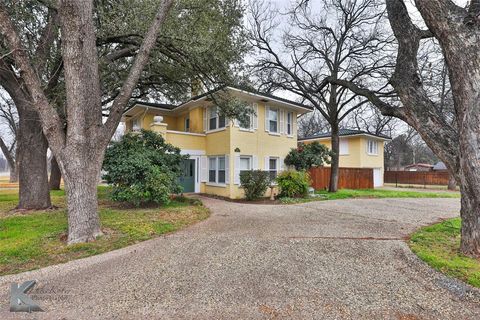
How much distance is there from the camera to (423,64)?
1152cm

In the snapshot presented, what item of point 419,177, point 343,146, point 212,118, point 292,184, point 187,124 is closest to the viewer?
point 292,184

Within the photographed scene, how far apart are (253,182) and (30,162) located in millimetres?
8743

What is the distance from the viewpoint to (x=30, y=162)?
8750mm

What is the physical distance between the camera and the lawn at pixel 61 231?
4.72m

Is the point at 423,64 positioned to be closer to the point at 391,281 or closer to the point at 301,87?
the point at 301,87

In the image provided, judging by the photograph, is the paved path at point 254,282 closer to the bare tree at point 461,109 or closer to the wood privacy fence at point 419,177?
the bare tree at point 461,109

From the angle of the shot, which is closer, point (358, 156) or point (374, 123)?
point (358, 156)

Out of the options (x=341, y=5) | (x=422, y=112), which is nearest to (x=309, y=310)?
(x=422, y=112)

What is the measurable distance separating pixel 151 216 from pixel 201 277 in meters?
4.85

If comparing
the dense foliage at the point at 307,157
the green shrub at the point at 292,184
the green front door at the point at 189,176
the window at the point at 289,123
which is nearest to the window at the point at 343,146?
the dense foliage at the point at 307,157

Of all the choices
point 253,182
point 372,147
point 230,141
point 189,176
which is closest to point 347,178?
point 372,147

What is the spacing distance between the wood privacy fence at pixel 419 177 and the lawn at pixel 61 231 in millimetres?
25809

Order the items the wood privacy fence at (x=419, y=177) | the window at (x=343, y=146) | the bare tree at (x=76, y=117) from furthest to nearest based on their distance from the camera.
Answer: the wood privacy fence at (x=419, y=177) < the window at (x=343, y=146) < the bare tree at (x=76, y=117)

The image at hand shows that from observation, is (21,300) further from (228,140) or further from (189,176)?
(189,176)
